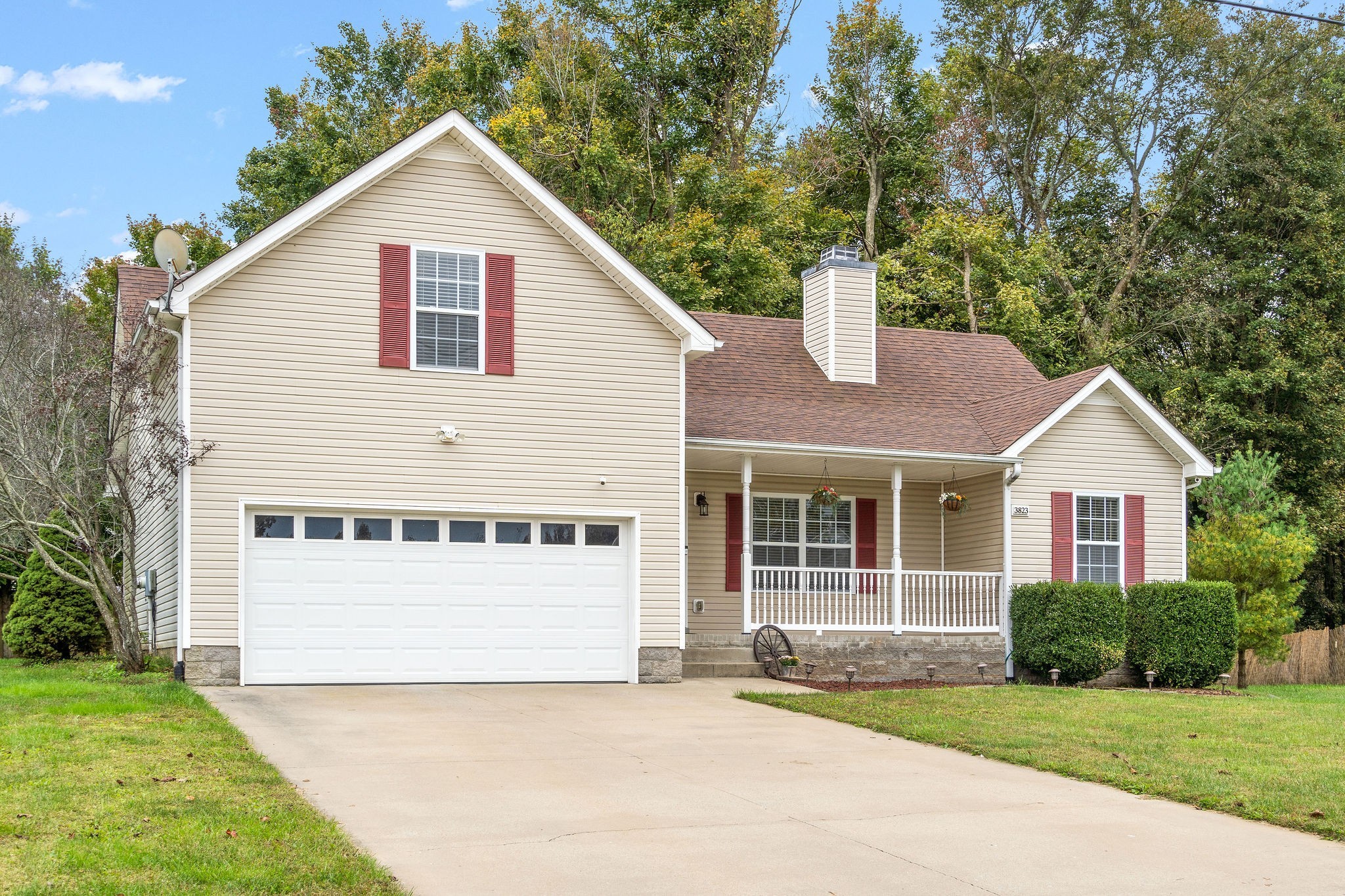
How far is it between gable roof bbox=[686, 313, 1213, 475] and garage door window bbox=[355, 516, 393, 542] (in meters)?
4.32

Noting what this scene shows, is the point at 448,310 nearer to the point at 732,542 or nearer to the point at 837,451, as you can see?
the point at 837,451

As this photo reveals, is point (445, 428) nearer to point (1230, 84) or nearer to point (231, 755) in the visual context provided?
point (231, 755)

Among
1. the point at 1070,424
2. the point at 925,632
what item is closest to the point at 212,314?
the point at 925,632

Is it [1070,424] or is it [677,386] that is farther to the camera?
[1070,424]

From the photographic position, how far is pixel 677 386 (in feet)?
56.4

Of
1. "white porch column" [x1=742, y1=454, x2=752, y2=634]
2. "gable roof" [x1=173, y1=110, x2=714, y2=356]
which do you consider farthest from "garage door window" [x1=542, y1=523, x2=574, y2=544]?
"white porch column" [x1=742, y1=454, x2=752, y2=634]

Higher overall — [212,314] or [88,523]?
[212,314]

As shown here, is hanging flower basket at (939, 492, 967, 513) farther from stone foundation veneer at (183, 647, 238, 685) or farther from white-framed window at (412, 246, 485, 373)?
stone foundation veneer at (183, 647, 238, 685)

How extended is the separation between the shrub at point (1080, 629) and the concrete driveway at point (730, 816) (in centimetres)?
720

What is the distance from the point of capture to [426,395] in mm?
15938

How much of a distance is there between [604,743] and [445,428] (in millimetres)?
5805

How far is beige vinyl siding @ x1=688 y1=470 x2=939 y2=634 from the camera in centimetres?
1964

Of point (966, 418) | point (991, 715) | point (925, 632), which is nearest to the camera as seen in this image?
point (991, 715)

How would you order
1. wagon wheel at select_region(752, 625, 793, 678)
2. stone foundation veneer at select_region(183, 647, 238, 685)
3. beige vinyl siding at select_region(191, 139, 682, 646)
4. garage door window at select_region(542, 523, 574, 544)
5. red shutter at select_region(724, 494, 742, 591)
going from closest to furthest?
stone foundation veneer at select_region(183, 647, 238, 685) → beige vinyl siding at select_region(191, 139, 682, 646) → garage door window at select_region(542, 523, 574, 544) → wagon wheel at select_region(752, 625, 793, 678) → red shutter at select_region(724, 494, 742, 591)
